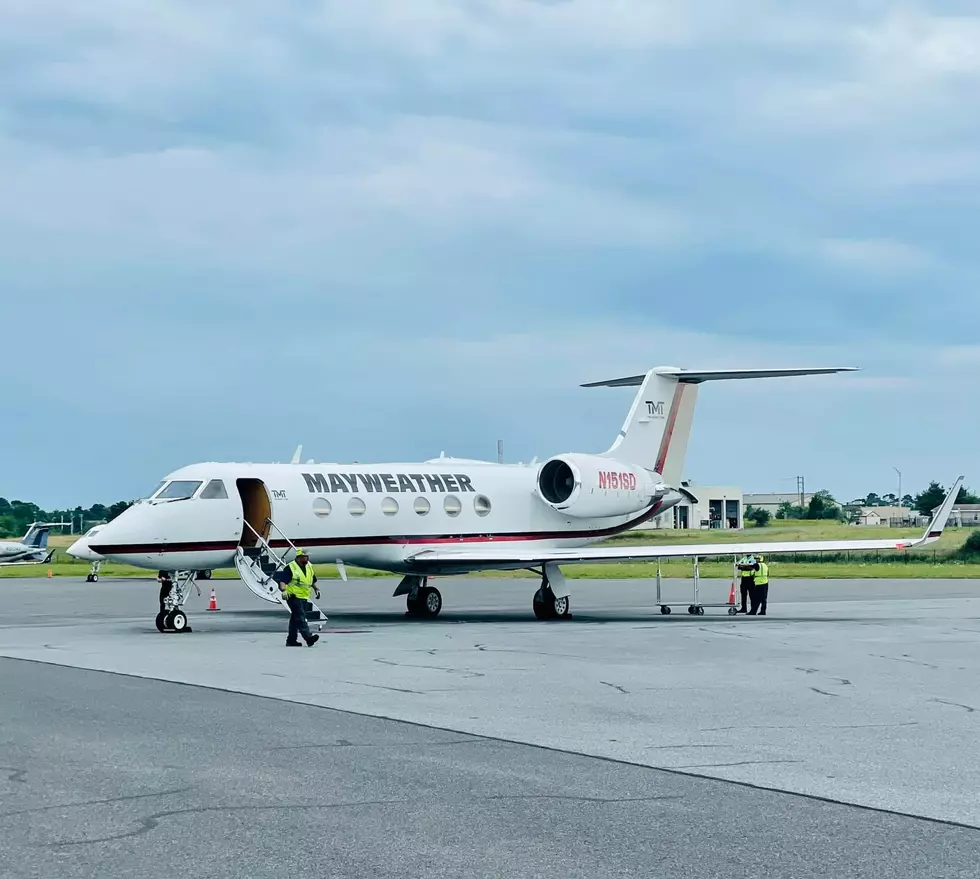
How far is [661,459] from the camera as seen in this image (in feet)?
110

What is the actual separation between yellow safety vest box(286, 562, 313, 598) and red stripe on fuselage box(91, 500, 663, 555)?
14.4ft

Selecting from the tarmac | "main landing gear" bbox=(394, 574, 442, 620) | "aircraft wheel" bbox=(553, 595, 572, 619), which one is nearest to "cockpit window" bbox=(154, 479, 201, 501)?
the tarmac

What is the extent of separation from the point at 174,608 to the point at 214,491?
241cm

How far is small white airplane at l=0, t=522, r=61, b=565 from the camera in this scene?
2594 inches

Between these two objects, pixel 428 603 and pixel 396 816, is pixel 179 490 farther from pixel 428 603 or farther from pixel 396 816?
pixel 396 816

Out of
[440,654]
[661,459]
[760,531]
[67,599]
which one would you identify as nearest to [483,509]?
[661,459]

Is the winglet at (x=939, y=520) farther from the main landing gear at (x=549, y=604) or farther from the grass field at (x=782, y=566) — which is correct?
the grass field at (x=782, y=566)

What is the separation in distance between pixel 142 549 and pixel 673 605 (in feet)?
46.6

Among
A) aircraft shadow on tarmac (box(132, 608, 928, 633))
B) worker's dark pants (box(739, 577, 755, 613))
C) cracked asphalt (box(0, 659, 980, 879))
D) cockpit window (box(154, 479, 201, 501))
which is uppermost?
cockpit window (box(154, 479, 201, 501))

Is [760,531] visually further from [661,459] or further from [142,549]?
[142,549]

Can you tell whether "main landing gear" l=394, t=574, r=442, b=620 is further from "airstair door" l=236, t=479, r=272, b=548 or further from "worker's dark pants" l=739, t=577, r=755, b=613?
"worker's dark pants" l=739, t=577, r=755, b=613

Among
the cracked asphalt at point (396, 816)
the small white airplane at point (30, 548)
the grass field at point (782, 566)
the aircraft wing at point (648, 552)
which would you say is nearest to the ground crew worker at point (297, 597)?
the aircraft wing at point (648, 552)

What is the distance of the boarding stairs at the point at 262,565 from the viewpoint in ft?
80.7

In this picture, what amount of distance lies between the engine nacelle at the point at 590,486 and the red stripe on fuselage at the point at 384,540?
70 cm
